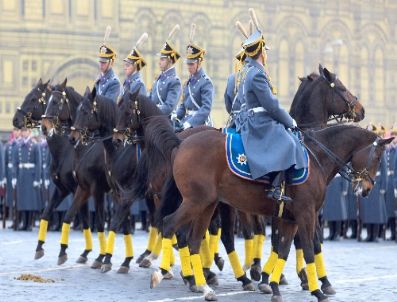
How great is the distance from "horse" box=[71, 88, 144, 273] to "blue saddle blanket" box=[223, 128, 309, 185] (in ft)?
7.72

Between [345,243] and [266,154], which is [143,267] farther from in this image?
[345,243]

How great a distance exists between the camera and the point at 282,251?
8906 mm

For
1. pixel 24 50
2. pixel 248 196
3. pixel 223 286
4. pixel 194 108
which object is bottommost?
pixel 223 286

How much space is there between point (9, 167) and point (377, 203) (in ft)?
20.9

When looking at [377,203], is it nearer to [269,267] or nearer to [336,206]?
[336,206]

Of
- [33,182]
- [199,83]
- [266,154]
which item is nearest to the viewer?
[266,154]

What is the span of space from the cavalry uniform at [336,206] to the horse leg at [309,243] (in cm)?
831

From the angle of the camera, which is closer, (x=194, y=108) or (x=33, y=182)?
(x=194, y=108)

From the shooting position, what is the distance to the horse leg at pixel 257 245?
1052cm

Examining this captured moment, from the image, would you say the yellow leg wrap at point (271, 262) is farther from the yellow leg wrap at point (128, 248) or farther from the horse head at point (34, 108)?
the horse head at point (34, 108)

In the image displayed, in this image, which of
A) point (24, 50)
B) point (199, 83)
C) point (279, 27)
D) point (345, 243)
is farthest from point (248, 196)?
point (279, 27)

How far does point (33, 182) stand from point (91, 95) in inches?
296

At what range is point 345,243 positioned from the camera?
52.8 feet

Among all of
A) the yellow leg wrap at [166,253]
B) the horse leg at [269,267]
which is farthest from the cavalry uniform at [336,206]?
the yellow leg wrap at [166,253]
